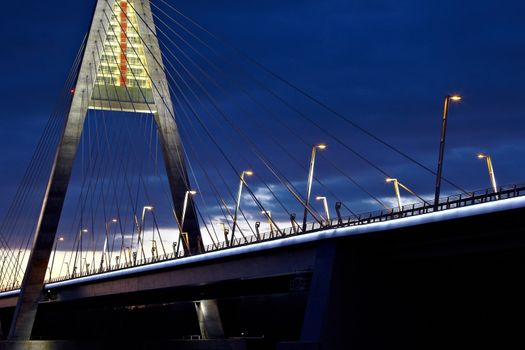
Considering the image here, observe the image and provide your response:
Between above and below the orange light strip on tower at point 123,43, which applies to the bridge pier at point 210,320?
below

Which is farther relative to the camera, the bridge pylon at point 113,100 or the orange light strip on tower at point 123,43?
the orange light strip on tower at point 123,43

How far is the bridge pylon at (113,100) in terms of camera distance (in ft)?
207

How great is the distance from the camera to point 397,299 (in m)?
41.8

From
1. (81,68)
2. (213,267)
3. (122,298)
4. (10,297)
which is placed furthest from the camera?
(10,297)

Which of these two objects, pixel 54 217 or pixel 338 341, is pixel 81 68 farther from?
pixel 338 341

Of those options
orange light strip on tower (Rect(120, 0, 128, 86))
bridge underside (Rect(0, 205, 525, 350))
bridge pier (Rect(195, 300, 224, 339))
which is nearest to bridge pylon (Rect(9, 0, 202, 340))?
orange light strip on tower (Rect(120, 0, 128, 86))

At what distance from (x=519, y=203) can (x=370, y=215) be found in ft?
35.9

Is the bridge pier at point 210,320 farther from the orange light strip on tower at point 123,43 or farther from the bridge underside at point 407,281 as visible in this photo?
the orange light strip on tower at point 123,43

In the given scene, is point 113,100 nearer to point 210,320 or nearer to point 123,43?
point 123,43

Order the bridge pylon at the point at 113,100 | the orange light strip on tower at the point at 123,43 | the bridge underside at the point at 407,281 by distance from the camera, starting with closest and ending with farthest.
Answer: the bridge underside at the point at 407,281, the bridge pylon at the point at 113,100, the orange light strip on tower at the point at 123,43

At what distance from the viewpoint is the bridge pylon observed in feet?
207

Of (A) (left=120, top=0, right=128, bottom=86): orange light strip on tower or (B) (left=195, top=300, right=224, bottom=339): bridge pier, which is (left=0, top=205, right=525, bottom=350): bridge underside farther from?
(A) (left=120, top=0, right=128, bottom=86): orange light strip on tower

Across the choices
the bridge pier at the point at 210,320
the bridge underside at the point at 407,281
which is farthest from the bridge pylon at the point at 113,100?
the bridge underside at the point at 407,281

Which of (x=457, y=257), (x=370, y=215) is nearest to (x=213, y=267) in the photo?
(x=370, y=215)
